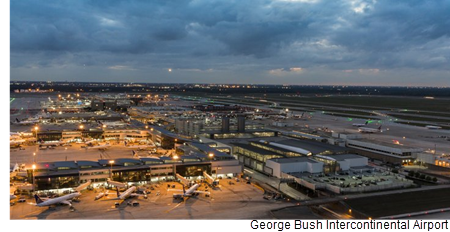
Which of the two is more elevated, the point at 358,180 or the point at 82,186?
the point at 358,180

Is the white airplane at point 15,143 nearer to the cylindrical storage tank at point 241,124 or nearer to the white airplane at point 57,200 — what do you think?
the white airplane at point 57,200

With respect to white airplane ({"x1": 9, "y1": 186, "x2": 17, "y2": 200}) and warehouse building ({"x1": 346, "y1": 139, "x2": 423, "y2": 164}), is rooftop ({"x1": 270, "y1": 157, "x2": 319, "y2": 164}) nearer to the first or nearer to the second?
warehouse building ({"x1": 346, "y1": 139, "x2": 423, "y2": 164})

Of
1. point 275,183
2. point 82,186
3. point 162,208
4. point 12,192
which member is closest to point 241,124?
point 275,183

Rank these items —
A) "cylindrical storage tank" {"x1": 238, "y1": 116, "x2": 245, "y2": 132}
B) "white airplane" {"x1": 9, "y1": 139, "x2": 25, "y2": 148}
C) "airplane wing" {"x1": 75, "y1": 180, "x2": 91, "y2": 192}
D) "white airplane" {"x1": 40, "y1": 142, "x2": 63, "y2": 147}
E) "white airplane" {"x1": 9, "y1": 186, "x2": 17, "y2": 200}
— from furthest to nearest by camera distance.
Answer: "cylindrical storage tank" {"x1": 238, "y1": 116, "x2": 245, "y2": 132}, "white airplane" {"x1": 40, "y1": 142, "x2": 63, "y2": 147}, "white airplane" {"x1": 9, "y1": 139, "x2": 25, "y2": 148}, "airplane wing" {"x1": 75, "y1": 180, "x2": 91, "y2": 192}, "white airplane" {"x1": 9, "y1": 186, "x2": 17, "y2": 200}

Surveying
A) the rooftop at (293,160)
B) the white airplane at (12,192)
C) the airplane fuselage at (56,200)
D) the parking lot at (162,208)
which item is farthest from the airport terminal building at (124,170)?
the rooftop at (293,160)

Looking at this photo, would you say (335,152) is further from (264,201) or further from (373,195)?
(264,201)

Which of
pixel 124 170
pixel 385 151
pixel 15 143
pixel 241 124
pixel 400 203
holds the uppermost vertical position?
pixel 241 124

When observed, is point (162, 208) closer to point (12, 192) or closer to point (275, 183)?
point (275, 183)

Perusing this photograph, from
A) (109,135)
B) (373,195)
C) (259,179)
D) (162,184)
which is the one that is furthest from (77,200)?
(109,135)

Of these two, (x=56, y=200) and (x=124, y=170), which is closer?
(x=56, y=200)

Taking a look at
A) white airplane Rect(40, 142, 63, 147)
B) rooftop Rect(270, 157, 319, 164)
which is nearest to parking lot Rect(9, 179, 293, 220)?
rooftop Rect(270, 157, 319, 164)
